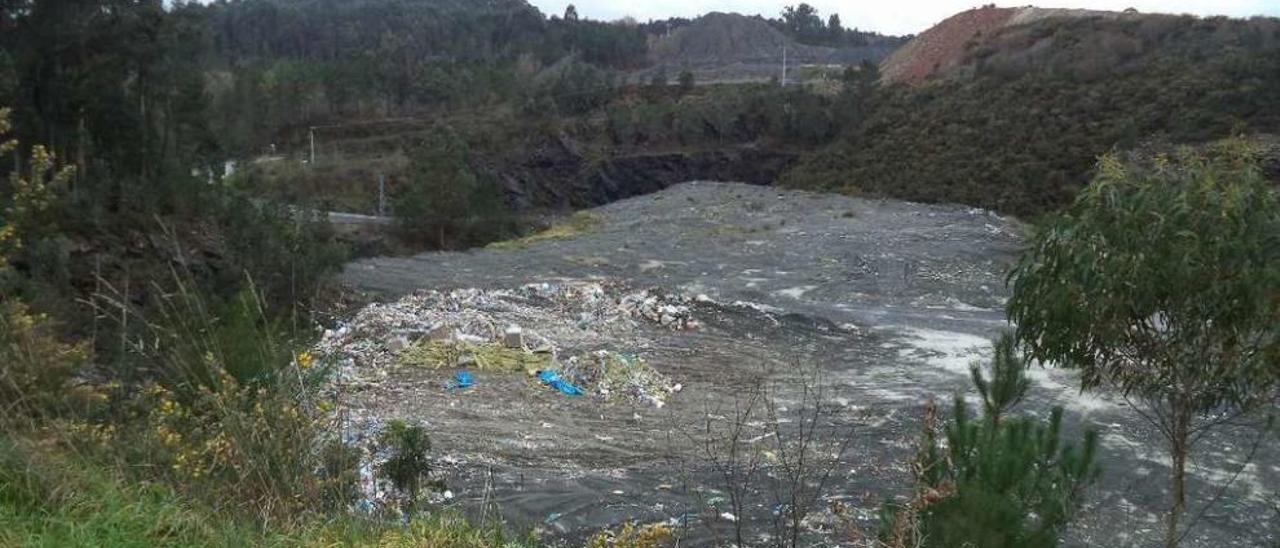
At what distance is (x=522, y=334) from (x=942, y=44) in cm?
4925

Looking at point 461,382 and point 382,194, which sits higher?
point 461,382

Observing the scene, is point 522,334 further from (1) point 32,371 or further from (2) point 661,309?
(1) point 32,371

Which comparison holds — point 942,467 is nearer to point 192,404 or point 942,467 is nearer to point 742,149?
point 192,404

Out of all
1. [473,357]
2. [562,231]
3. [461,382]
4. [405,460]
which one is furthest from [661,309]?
[562,231]

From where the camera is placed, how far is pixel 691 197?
37.6 m

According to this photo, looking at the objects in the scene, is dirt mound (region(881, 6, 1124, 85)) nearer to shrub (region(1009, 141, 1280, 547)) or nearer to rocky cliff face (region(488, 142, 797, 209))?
rocky cliff face (region(488, 142, 797, 209))

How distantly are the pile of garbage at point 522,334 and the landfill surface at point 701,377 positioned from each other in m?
0.04

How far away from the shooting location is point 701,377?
13.8m

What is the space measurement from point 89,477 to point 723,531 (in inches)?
174

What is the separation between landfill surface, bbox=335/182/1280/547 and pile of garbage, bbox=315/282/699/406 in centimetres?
4

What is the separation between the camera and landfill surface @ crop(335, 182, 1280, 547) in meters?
7.86

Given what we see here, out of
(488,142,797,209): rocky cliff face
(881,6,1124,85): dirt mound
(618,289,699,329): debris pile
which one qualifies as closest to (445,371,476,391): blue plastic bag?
(618,289,699,329): debris pile

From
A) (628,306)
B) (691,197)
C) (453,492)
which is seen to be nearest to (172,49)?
(628,306)

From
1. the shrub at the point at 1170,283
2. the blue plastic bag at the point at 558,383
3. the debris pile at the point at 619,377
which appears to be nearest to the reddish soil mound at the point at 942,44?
the debris pile at the point at 619,377
